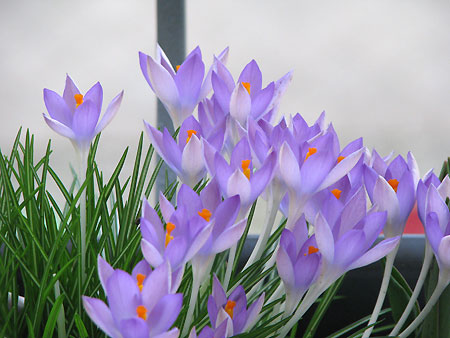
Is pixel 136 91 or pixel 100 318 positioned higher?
pixel 136 91

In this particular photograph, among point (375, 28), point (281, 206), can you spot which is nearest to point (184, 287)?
point (281, 206)

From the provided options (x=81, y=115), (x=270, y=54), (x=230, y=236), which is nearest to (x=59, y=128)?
(x=81, y=115)

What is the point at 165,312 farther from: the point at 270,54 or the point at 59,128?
the point at 270,54

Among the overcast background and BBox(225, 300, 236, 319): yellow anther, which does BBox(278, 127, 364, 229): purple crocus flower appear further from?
the overcast background

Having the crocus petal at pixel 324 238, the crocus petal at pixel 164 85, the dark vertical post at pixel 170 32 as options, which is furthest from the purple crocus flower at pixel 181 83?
the dark vertical post at pixel 170 32

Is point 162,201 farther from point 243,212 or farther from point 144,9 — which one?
point 144,9

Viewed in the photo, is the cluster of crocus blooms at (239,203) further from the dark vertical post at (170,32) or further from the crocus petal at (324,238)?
the dark vertical post at (170,32)
